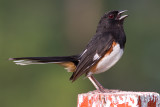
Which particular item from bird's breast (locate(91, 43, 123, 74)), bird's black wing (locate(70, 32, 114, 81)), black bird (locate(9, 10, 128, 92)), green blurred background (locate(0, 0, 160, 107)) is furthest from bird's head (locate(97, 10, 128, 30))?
green blurred background (locate(0, 0, 160, 107))

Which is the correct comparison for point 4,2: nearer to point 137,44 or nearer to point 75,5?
point 75,5

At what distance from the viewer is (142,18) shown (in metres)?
25.3

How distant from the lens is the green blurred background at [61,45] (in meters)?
14.8

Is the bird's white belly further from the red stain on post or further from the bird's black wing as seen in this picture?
the red stain on post

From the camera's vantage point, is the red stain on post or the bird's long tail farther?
the bird's long tail

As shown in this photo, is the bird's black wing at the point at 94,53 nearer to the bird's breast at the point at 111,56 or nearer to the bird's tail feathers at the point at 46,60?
the bird's breast at the point at 111,56

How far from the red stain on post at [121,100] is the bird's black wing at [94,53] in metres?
1.53

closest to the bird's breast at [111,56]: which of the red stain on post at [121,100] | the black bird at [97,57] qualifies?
the black bird at [97,57]

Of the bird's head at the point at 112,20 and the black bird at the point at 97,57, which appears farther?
the bird's head at the point at 112,20

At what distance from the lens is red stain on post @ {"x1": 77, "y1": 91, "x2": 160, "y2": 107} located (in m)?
5.31

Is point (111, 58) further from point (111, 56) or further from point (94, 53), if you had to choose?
point (94, 53)

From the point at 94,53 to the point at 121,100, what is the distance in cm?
204

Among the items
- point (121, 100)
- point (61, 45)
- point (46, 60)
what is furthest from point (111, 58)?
point (61, 45)

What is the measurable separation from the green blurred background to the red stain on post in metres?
8.29
